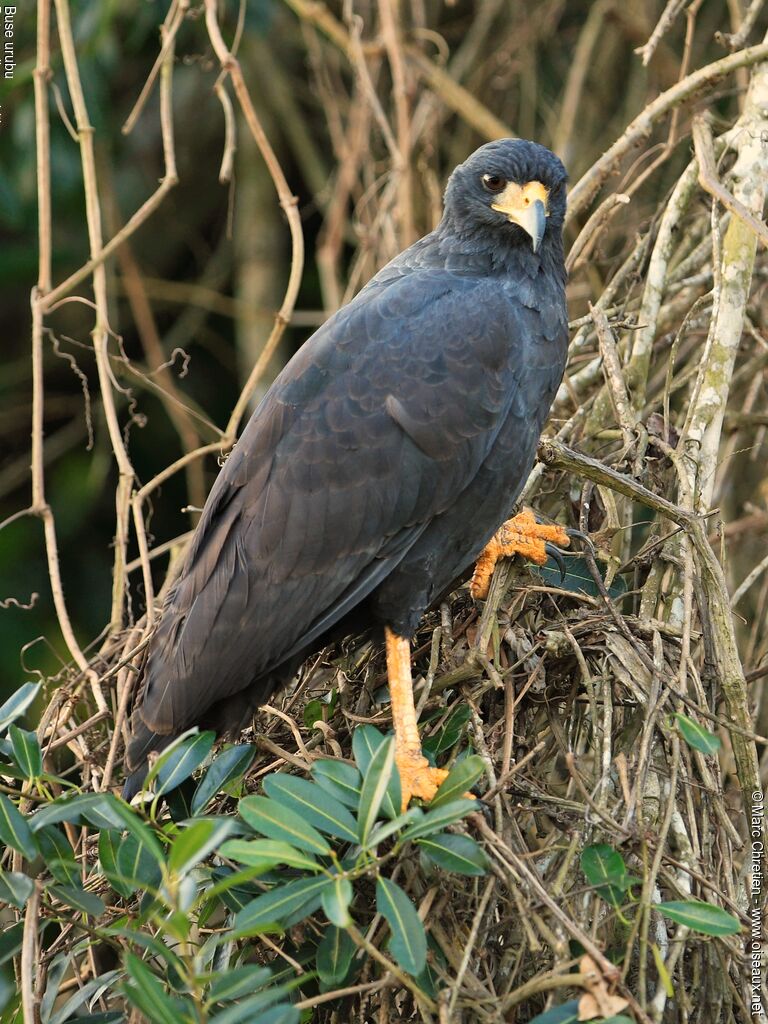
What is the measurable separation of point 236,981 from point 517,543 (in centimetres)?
133

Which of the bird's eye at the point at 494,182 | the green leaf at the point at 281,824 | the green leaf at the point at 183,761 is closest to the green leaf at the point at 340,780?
the green leaf at the point at 281,824

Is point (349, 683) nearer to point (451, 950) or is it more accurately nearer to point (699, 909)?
point (451, 950)

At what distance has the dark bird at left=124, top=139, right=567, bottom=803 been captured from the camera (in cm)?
299

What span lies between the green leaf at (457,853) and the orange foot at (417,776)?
20.2 inches

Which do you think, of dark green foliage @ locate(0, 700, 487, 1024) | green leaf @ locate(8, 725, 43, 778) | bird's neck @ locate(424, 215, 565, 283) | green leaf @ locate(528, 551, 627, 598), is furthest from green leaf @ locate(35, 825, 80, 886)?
bird's neck @ locate(424, 215, 565, 283)

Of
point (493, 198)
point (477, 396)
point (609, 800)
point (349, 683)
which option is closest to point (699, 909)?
point (609, 800)

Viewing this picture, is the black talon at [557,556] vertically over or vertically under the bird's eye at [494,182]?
under

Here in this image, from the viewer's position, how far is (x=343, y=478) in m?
3.04

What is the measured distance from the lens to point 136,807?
2557 mm

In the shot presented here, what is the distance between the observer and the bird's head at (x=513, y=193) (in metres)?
3.20

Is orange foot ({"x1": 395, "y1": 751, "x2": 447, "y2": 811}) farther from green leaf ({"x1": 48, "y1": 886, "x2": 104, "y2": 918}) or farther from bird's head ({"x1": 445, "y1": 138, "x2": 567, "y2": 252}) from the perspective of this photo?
bird's head ({"x1": 445, "y1": 138, "x2": 567, "y2": 252})

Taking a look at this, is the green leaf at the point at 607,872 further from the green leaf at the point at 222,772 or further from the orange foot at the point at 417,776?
the green leaf at the point at 222,772

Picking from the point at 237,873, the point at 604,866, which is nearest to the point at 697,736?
the point at 604,866

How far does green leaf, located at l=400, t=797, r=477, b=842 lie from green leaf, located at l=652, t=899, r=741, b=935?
1.24 feet
